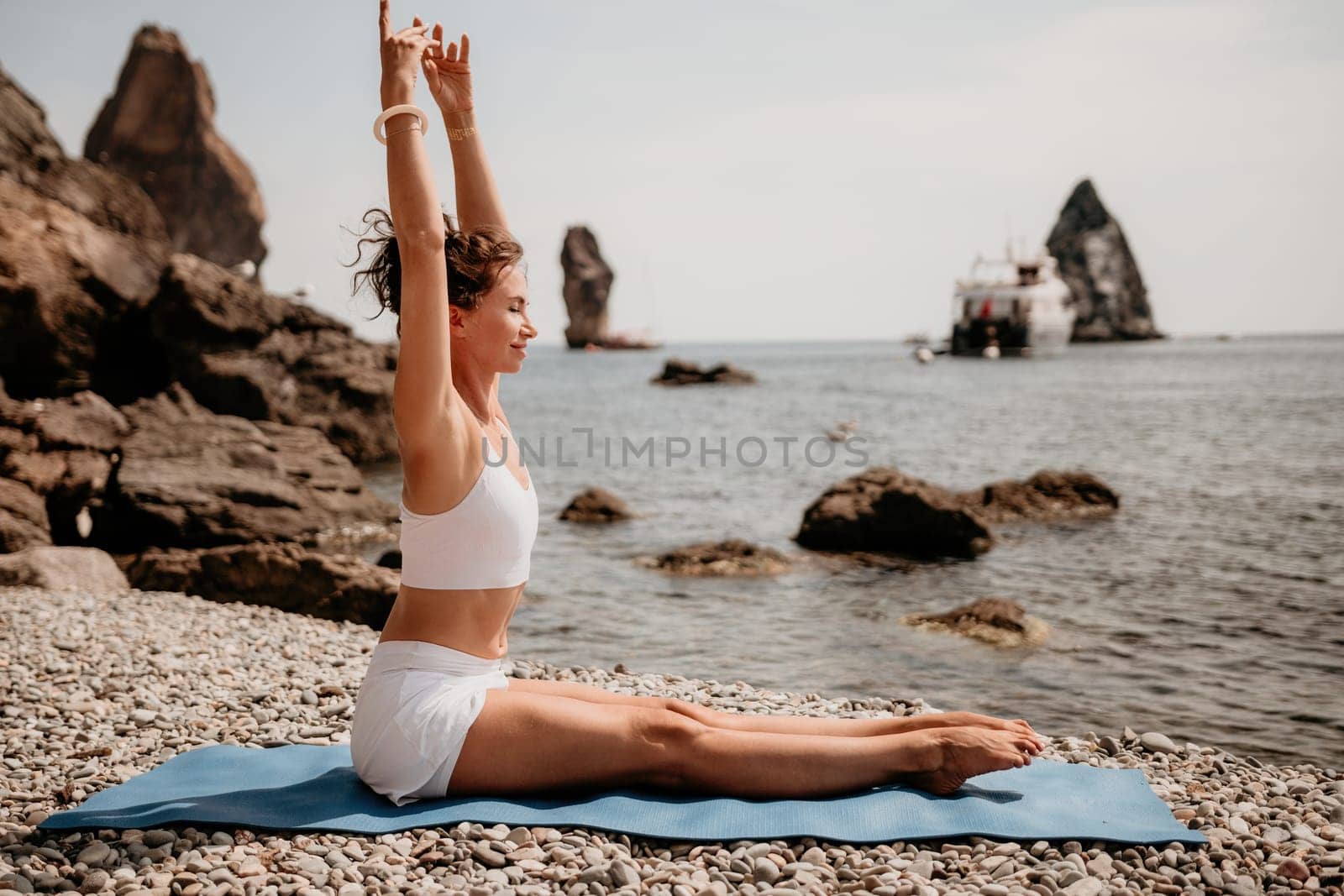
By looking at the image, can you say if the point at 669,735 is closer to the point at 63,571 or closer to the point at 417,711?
the point at 417,711

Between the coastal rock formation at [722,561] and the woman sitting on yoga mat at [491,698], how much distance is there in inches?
292

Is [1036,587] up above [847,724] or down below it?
below

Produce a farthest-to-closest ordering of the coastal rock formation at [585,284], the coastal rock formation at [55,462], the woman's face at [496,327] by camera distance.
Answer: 1. the coastal rock formation at [585,284]
2. the coastal rock formation at [55,462]
3. the woman's face at [496,327]

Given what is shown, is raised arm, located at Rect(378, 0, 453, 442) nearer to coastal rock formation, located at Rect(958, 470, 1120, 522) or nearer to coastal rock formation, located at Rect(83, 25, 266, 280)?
coastal rock formation, located at Rect(958, 470, 1120, 522)

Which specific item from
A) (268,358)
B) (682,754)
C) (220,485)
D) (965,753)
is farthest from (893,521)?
(268,358)

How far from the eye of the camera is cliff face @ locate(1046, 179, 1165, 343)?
11269cm

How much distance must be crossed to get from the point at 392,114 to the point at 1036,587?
902cm

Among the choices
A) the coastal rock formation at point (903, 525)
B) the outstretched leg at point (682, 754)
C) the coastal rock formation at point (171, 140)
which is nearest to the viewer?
the outstretched leg at point (682, 754)

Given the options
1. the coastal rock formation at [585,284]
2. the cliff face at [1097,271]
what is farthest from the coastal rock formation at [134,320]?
the cliff face at [1097,271]

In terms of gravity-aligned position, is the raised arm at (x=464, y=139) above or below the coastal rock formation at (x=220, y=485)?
above

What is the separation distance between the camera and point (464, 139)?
427 cm

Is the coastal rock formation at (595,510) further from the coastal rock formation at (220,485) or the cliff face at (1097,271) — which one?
the cliff face at (1097,271)

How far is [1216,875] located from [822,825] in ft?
3.95

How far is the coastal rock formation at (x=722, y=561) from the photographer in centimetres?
1132
